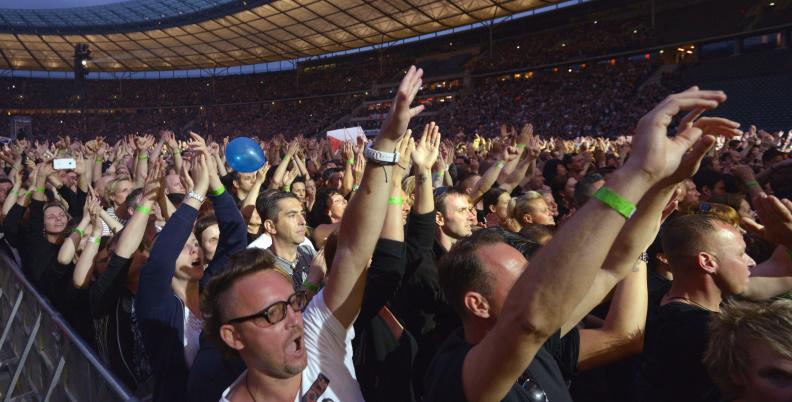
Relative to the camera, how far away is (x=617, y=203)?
1.29 m

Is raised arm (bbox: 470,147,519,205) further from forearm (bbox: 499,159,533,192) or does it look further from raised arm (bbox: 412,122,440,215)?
raised arm (bbox: 412,122,440,215)

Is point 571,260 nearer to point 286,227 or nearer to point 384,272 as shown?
point 384,272

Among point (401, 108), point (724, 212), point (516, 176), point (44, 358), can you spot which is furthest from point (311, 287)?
point (516, 176)

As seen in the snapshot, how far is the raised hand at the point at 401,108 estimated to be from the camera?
1.82 m

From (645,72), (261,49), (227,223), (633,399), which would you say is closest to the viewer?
(633,399)

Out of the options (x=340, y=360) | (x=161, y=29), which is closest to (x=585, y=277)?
(x=340, y=360)

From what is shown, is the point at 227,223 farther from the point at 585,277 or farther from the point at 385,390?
the point at 585,277

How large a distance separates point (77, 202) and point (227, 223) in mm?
4735

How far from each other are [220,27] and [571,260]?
33367 millimetres

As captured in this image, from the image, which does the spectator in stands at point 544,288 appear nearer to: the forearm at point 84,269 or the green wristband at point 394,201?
the green wristband at point 394,201

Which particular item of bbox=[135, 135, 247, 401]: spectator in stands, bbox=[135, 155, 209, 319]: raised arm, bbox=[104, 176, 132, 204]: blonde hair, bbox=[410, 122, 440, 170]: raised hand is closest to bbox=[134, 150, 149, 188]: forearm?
bbox=[104, 176, 132, 204]: blonde hair

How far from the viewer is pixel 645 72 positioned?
1014 inches

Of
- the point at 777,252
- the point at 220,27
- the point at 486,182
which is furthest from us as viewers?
the point at 220,27

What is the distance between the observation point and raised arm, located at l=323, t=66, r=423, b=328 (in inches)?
75.0
